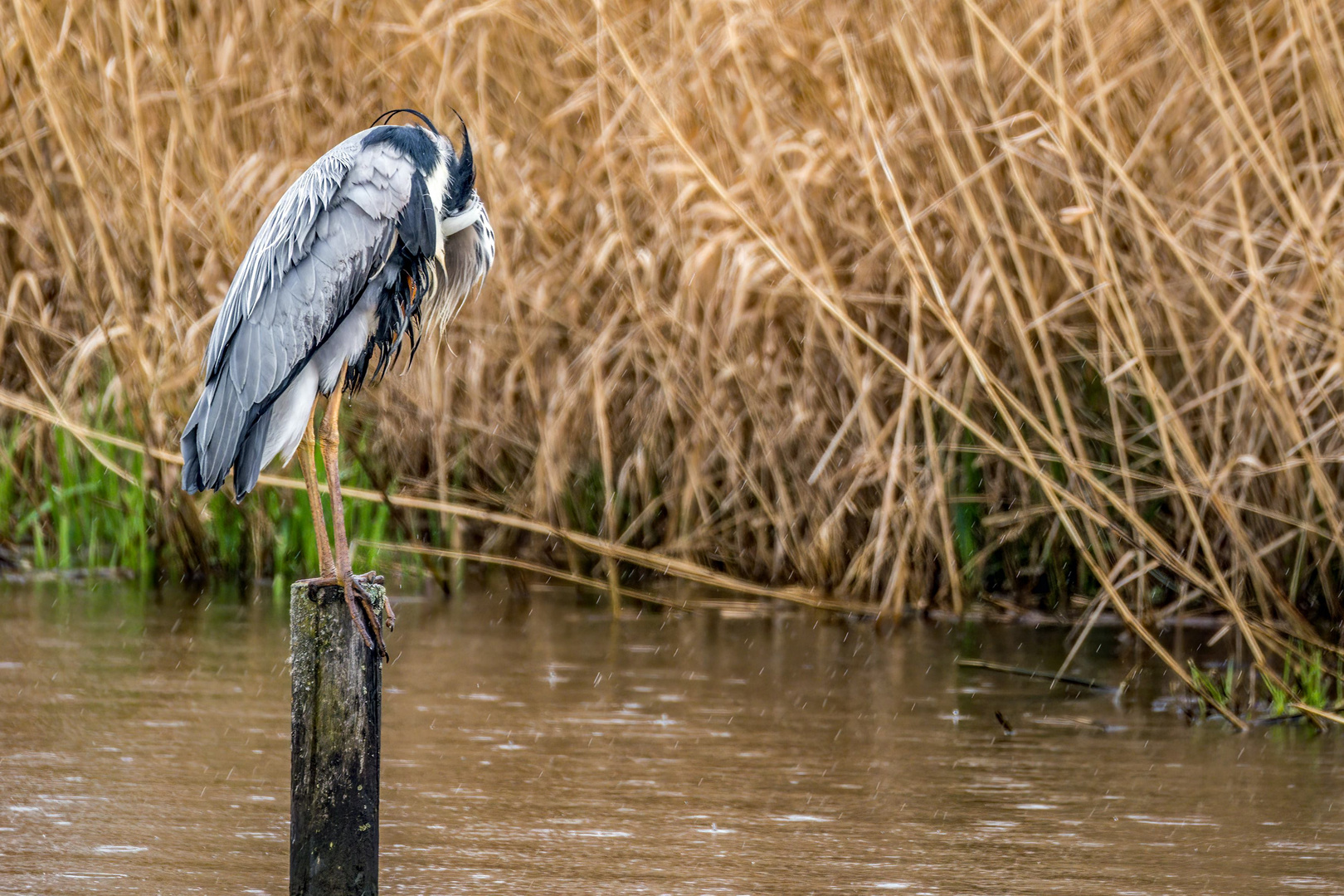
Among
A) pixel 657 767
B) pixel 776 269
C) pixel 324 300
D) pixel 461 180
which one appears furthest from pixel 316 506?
pixel 776 269

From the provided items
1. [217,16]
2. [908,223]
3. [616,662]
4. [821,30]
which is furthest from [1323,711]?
[217,16]

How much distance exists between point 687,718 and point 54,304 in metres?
4.08

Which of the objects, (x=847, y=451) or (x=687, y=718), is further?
(x=847, y=451)

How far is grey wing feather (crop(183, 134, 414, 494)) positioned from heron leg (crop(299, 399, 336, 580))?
0.13 m

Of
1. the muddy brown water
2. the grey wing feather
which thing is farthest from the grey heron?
the muddy brown water

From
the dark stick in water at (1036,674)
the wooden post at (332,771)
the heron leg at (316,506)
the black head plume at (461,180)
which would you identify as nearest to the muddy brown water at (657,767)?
the dark stick in water at (1036,674)

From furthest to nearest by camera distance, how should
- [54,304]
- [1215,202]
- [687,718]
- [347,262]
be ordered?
[54,304], [1215,202], [687,718], [347,262]

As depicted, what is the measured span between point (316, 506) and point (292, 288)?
0.48m

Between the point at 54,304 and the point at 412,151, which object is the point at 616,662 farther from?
the point at 54,304

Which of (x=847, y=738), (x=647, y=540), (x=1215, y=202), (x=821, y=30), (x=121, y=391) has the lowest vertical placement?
(x=847, y=738)

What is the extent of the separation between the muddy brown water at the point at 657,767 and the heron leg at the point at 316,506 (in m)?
0.65

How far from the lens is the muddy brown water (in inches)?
153

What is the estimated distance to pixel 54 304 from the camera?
26.5 ft

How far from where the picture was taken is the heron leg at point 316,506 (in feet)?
12.0
